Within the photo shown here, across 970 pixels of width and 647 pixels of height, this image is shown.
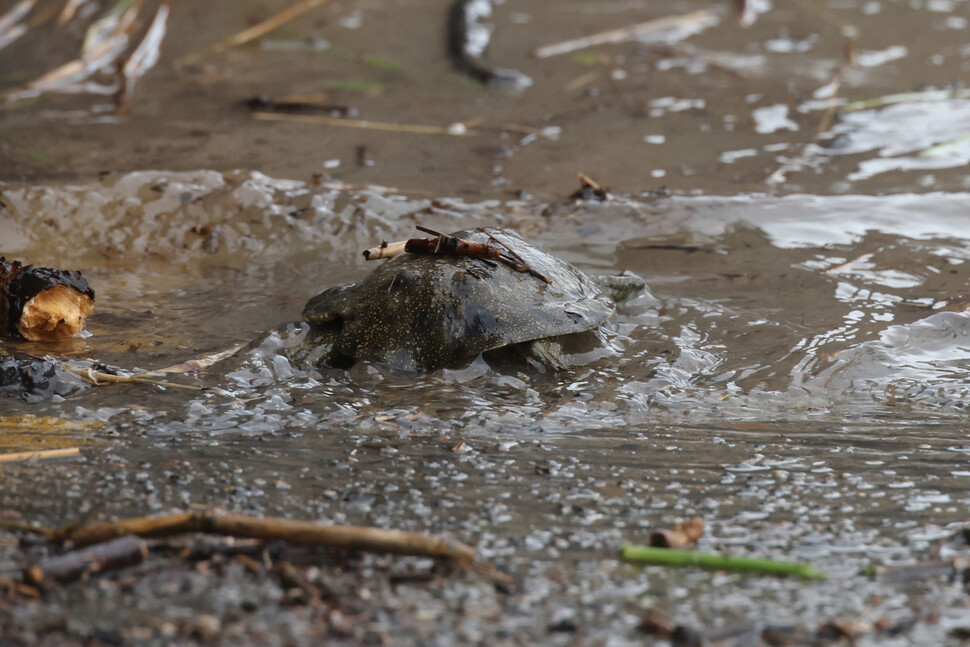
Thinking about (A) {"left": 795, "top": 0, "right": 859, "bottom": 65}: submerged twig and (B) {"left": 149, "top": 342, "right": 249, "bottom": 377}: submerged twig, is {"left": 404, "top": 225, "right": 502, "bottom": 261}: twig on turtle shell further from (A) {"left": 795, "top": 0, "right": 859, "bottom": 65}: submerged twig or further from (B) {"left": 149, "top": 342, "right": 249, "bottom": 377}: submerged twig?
(A) {"left": 795, "top": 0, "right": 859, "bottom": 65}: submerged twig

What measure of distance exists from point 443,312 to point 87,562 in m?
1.61

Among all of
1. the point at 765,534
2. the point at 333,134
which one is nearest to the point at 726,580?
the point at 765,534

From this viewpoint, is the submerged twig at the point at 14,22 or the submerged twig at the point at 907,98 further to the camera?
the submerged twig at the point at 14,22

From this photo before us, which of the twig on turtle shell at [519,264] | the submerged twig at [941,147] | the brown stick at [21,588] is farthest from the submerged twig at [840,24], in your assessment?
the brown stick at [21,588]

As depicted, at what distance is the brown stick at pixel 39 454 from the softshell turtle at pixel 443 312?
3.21ft

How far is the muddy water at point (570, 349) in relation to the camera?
2041 mm

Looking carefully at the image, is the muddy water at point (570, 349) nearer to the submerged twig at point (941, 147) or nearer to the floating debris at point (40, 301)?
the submerged twig at point (941, 147)

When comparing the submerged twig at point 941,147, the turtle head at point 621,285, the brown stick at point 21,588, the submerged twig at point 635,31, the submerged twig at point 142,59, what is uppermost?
the submerged twig at point 635,31

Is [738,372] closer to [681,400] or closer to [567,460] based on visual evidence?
[681,400]

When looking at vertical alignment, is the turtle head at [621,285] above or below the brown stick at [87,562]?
above

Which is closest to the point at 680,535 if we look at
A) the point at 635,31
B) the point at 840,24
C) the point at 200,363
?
the point at 200,363

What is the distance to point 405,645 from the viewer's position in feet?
5.71

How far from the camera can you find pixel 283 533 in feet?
6.53

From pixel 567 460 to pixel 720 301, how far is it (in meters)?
1.57
